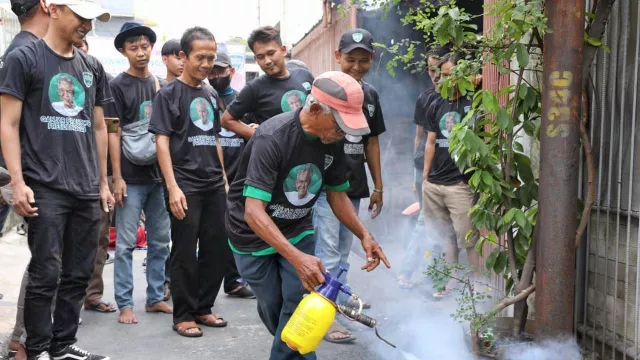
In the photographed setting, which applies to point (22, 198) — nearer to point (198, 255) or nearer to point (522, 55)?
point (198, 255)

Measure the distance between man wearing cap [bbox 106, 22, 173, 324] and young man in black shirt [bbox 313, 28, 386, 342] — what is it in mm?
1546

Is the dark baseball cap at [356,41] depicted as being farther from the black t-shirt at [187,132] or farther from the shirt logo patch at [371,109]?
the black t-shirt at [187,132]

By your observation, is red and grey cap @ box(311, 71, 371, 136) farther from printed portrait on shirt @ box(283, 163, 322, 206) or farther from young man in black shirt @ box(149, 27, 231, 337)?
young man in black shirt @ box(149, 27, 231, 337)

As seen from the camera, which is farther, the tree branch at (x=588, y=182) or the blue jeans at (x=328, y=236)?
the blue jeans at (x=328, y=236)

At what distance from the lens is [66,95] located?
4.16 meters

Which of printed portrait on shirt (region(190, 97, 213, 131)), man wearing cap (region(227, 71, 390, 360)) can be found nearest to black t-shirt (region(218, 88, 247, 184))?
printed portrait on shirt (region(190, 97, 213, 131))

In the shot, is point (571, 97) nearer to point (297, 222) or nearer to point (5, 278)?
point (297, 222)

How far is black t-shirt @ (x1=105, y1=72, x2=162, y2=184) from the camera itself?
5.88 m

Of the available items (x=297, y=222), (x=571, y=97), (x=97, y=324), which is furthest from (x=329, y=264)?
(x=571, y=97)

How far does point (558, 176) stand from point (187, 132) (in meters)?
3.08

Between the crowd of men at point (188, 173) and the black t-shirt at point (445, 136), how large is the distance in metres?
0.02

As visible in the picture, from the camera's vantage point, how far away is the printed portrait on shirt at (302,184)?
11.8ft

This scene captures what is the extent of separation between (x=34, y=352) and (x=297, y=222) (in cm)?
183

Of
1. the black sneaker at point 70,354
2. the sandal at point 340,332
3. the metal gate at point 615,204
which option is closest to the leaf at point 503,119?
the metal gate at point 615,204
